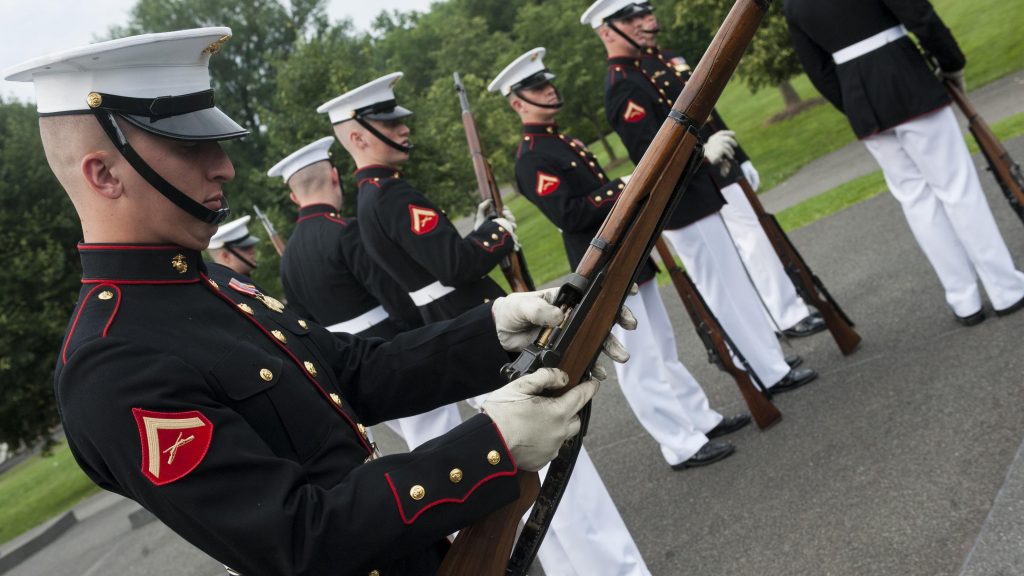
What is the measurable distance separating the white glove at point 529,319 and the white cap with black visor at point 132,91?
835 mm

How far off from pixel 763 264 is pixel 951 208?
1623 millimetres

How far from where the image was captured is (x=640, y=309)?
17.3 feet

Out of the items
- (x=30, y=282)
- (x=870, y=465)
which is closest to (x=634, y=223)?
(x=870, y=465)

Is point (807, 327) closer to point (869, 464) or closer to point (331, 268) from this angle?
point (869, 464)

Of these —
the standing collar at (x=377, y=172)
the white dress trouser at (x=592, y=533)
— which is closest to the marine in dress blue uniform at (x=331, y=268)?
the standing collar at (x=377, y=172)

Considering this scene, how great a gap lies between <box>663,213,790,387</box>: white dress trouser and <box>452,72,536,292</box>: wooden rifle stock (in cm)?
105

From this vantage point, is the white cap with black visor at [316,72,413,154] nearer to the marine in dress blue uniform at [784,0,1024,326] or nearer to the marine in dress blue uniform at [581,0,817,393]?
the marine in dress blue uniform at [581,0,817,393]

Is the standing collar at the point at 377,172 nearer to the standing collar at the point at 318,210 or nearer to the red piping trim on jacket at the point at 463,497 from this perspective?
the standing collar at the point at 318,210

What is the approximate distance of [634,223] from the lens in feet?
8.32

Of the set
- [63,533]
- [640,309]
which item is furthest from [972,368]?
[63,533]

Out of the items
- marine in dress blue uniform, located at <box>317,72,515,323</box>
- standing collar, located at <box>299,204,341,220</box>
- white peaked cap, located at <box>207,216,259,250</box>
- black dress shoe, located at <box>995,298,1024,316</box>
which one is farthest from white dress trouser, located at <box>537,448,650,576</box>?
white peaked cap, located at <box>207,216,259,250</box>

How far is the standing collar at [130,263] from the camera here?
6.70ft

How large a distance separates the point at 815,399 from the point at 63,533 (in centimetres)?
1137

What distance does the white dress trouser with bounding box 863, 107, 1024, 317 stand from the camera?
17.4 ft
